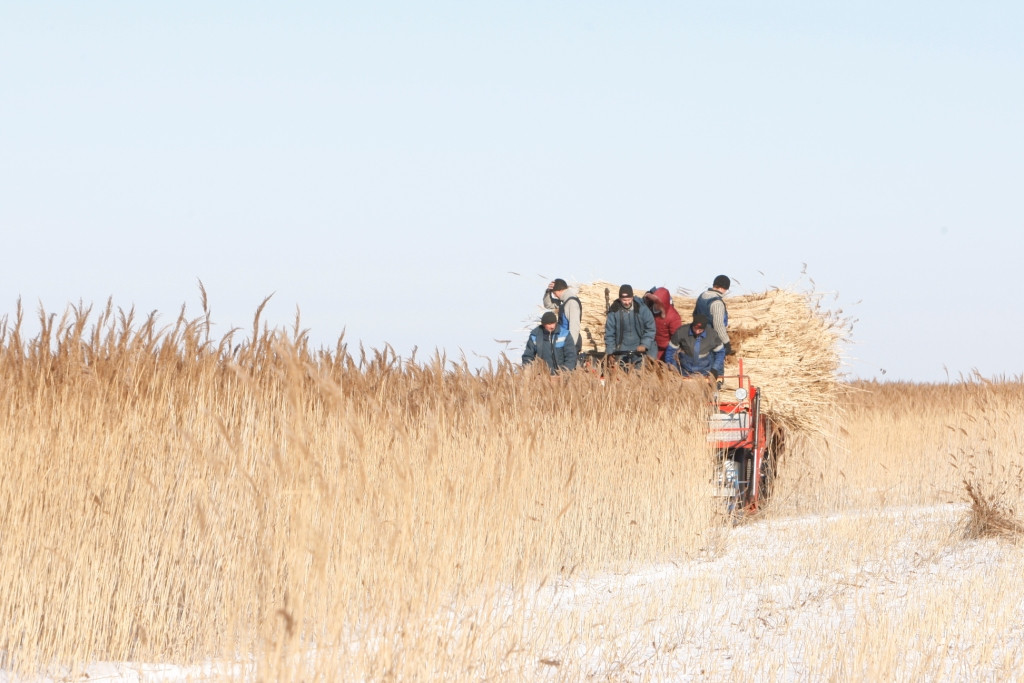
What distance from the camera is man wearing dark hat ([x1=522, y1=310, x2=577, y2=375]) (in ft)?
38.3

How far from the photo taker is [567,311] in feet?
39.7

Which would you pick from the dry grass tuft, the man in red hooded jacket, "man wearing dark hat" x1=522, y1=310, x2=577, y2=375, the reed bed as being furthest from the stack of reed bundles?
the reed bed

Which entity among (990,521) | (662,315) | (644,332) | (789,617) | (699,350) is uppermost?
(662,315)

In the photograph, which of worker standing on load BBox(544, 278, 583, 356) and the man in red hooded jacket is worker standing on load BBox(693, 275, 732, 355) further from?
worker standing on load BBox(544, 278, 583, 356)

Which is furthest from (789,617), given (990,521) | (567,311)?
(567,311)

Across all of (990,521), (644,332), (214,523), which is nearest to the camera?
(214,523)

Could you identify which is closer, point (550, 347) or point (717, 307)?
point (717, 307)

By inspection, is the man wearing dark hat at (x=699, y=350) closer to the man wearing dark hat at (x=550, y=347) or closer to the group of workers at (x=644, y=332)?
the group of workers at (x=644, y=332)

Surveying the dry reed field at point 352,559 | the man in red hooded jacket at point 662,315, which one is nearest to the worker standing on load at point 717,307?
the man in red hooded jacket at point 662,315

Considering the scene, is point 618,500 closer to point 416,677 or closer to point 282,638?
point 416,677

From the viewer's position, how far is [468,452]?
7.21 m

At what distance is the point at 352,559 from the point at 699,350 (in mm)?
7868

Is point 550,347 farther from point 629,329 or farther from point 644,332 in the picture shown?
point 644,332

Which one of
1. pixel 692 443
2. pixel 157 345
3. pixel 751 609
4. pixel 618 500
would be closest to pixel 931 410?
pixel 692 443
